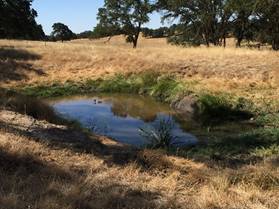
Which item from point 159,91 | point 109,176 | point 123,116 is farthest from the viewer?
point 159,91

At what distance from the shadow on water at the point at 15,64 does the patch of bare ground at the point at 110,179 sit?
20.8 meters

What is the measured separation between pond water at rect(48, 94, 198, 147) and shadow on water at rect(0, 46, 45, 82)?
5170 millimetres

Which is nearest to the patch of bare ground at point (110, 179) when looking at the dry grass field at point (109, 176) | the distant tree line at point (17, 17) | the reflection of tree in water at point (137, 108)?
the dry grass field at point (109, 176)

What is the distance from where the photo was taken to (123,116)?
71.9ft

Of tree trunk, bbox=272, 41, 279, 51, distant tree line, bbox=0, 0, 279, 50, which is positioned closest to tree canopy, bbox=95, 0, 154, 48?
distant tree line, bbox=0, 0, 279, 50

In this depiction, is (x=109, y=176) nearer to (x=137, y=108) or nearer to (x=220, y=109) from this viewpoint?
(x=220, y=109)

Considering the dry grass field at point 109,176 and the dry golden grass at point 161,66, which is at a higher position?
the dry grass field at point 109,176

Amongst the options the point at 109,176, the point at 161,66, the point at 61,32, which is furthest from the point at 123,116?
the point at 61,32

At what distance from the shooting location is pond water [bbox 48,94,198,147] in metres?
17.1

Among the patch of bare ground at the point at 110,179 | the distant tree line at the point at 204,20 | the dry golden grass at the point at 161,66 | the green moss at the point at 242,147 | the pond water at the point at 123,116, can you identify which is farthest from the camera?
the distant tree line at the point at 204,20

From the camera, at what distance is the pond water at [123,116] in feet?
56.0

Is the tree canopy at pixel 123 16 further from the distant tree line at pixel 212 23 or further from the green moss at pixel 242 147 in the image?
the green moss at pixel 242 147

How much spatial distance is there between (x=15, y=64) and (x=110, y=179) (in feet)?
85.1

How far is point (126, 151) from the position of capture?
1030 centimetres
